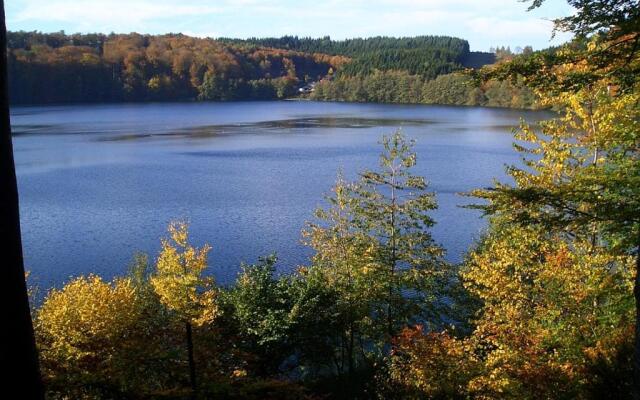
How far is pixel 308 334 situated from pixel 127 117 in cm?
8918

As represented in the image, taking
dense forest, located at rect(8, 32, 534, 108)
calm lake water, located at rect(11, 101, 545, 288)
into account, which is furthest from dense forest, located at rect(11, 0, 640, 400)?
dense forest, located at rect(8, 32, 534, 108)

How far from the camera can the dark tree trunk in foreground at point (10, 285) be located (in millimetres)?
3838

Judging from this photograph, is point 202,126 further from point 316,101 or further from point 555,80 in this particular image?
point 555,80

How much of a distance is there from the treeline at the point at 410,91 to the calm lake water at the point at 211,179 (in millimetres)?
24917

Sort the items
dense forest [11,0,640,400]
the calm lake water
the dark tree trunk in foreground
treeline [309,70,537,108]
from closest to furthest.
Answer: the dark tree trunk in foreground < dense forest [11,0,640,400] < the calm lake water < treeline [309,70,537,108]

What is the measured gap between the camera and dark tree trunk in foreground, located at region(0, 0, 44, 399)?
384 cm

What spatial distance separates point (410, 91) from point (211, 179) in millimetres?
93220

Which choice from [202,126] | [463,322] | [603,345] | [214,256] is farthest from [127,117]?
[603,345]

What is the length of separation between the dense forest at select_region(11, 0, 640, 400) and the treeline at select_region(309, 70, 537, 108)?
93.5 meters

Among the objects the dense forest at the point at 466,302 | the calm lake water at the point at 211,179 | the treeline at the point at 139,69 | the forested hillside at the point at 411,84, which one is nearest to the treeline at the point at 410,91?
the forested hillside at the point at 411,84

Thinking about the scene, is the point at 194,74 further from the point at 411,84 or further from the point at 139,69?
the point at 411,84

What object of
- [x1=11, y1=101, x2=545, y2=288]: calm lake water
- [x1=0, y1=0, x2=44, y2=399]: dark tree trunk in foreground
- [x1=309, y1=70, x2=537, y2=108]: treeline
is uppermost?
[x1=309, y1=70, x2=537, y2=108]: treeline

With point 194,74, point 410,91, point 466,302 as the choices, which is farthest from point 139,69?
point 466,302

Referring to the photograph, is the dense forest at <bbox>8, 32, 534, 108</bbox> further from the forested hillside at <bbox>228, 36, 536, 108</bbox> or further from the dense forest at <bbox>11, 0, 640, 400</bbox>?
the dense forest at <bbox>11, 0, 640, 400</bbox>
